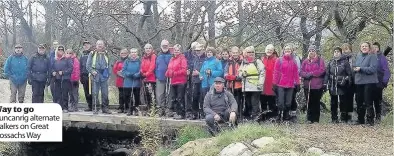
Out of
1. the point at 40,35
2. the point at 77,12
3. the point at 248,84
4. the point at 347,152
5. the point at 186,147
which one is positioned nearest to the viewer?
the point at 347,152

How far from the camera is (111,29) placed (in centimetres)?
1532

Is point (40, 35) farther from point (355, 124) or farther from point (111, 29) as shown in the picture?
point (355, 124)

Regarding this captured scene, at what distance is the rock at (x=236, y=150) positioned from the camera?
7.06 m

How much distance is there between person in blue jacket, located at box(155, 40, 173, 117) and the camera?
33.4 ft

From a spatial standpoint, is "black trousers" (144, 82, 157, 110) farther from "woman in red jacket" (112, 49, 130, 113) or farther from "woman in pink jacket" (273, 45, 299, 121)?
"woman in pink jacket" (273, 45, 299, 121)

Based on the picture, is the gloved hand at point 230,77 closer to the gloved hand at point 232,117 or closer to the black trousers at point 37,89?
the gloved hand at point 232,117

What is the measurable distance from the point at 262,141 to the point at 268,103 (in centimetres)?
299

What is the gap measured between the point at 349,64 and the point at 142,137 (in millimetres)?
4211

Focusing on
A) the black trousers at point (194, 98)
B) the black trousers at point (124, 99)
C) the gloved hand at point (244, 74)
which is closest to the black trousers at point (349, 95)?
the gloved hand at point (244, 74)

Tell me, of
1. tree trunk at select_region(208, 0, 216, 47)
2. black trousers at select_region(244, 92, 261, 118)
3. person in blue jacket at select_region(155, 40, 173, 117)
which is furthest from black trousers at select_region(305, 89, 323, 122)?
tree trunk at select_region(208, 0, 216, 47)

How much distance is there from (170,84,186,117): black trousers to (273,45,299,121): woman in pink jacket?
1.83 metres

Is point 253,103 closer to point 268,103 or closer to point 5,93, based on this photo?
point 268,103

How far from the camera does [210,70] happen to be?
9.44 metres

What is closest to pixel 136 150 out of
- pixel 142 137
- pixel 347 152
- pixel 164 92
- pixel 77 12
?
pixel 142 137
